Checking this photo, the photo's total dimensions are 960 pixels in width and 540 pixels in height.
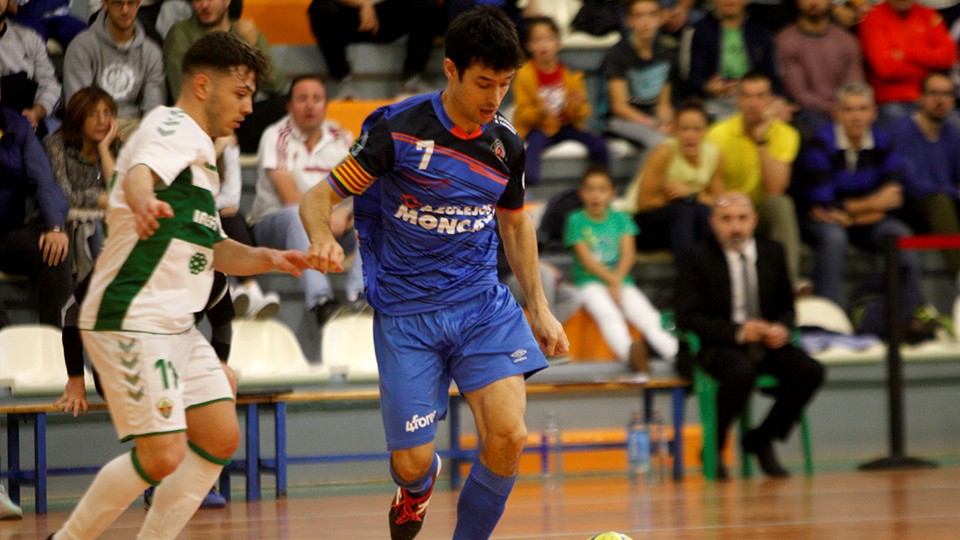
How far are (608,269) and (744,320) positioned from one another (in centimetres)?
106

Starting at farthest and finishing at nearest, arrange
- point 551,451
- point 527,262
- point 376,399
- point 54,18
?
point 54,18, point 551,451, point 376,399, point 527,262

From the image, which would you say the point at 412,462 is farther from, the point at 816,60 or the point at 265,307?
the point at 816,60

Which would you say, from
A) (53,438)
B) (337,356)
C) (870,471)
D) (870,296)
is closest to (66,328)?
(53,438)

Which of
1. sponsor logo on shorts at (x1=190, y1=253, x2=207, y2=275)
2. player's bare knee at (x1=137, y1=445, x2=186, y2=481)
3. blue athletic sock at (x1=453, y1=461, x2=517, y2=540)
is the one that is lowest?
blue athletic sock at (x1=453, y1=461, x2=517, y2=540)

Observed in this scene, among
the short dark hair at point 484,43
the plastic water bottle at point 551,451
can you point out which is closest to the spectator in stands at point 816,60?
the plastic water bottle at point 551,451

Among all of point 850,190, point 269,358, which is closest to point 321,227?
point 269,358

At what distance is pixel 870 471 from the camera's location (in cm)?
839

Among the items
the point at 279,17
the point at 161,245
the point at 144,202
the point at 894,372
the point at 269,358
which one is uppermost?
the point at 279,17

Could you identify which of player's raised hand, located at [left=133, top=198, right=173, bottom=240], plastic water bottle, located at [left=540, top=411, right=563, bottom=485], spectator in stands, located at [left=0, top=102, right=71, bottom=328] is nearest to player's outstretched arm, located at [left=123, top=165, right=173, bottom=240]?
player's raised hand, located at [left=133, top=198, right=173, bottom=240]

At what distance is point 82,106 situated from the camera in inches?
291

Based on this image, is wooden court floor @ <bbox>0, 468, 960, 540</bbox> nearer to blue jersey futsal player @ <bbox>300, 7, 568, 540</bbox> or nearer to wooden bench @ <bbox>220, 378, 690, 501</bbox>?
wooden bench @ <bbox>220, 378, 690, 501</bbox>

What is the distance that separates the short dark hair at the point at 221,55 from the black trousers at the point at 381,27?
17.8 feet

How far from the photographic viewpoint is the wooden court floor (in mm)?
5637

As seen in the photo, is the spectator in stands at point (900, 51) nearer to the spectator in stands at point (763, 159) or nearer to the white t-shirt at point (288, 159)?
the spectator in stands at point (763, 159)
